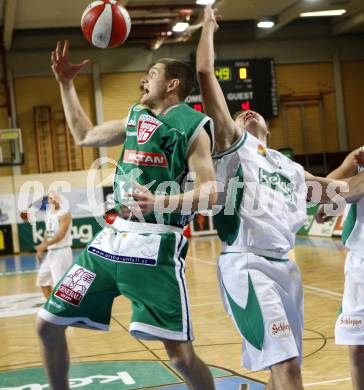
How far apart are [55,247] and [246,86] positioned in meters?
11.0

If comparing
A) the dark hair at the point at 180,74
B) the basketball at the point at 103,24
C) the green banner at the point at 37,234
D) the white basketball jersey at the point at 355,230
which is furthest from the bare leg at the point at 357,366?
the green banner at the point at 37,234

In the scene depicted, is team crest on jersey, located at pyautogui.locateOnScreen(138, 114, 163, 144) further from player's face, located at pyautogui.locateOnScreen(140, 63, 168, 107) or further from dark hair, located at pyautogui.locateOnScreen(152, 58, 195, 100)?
dark hair, located at pyautogui.locateOnScreen(152, 58, 195, 100)

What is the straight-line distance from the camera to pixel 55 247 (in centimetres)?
934

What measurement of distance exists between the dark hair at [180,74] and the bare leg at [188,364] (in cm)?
143

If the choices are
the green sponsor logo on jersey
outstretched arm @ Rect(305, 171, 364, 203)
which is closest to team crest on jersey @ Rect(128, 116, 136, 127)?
the green sponsor logo on jersey

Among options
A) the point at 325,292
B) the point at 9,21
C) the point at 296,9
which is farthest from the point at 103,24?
the point at 296,9

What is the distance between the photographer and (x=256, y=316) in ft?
11.5

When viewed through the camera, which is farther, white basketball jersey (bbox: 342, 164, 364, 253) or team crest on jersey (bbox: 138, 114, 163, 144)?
white basketball jersey (bbox: 342, 164, 364, 253)

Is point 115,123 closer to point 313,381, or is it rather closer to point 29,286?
point 313,381

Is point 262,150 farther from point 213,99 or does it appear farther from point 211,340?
point 211,340

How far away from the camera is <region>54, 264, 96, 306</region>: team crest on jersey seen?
3861 millimetres

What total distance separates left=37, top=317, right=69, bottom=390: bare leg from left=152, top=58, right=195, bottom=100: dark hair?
1529 mm

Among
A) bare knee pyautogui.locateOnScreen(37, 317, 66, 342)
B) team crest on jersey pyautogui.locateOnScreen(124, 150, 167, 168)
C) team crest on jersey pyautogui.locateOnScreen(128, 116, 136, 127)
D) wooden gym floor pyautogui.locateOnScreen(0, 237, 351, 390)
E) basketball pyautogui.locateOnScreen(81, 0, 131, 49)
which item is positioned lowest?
wooden gym floor pyautogui.locateOnScreen(0, 237, 351, 390)

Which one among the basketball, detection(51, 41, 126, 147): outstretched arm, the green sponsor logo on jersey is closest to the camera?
the green sponsor logo on jersey
